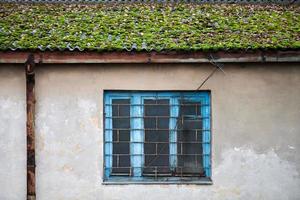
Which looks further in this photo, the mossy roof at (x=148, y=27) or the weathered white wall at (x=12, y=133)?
the weathered white wall at (x=12, y=133)

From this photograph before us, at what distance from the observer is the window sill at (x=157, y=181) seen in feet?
25.4

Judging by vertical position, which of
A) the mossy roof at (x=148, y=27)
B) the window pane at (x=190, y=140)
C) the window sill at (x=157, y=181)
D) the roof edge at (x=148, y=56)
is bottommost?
the window sill at (x=157, y=181)

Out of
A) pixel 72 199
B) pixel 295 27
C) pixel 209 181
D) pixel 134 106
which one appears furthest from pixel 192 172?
pixel 295 27

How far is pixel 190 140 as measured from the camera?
7.95 m

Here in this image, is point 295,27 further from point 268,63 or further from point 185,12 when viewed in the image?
point 185,12

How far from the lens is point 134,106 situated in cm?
795

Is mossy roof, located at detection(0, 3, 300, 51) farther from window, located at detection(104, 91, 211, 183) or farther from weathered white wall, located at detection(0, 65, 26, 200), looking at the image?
window, located at detection(104, 91, 211, 183)

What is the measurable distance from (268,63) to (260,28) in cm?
105

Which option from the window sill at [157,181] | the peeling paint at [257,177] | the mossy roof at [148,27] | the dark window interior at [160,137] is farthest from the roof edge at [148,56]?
the window sill at [157,181]

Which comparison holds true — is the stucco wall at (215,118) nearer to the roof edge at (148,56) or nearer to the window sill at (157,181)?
the window sill at (157,181)

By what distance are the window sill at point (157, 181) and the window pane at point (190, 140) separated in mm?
140

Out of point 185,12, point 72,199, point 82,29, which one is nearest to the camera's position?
point 72,199

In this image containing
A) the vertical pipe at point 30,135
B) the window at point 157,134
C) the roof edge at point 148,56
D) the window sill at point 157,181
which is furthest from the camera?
the window at point 157,134

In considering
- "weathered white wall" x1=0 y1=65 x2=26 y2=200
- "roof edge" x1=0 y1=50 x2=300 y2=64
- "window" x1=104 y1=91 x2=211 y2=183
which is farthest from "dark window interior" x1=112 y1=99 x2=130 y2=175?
"weathered white wall" x1=0 y1=65 x2=26 y2=200
